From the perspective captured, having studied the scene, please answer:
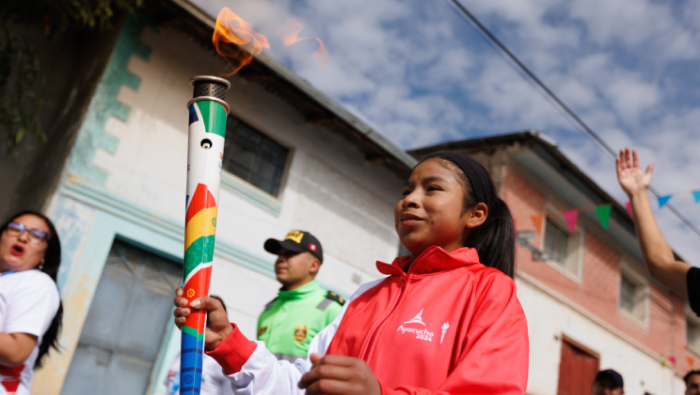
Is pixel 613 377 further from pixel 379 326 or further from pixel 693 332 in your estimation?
pixel 693 332

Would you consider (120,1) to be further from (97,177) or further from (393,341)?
(393,341)

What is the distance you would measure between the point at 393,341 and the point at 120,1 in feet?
19.3

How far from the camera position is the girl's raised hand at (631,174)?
2.67 meters

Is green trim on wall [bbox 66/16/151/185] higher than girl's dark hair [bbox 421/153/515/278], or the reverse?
green trim on wall [bbox 66/16/151/185]

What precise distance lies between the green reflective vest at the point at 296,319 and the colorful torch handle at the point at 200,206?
2481 mm

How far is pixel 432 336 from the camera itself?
4.52ft

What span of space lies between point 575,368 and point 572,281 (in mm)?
1944

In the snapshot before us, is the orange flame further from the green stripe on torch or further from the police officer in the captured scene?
the police officer

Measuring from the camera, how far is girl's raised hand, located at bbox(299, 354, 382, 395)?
97cm

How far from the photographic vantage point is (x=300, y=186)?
825 cm

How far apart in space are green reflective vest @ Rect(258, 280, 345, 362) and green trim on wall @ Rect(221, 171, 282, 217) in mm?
3222

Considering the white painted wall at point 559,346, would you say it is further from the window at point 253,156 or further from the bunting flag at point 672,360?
the window at point 253,156

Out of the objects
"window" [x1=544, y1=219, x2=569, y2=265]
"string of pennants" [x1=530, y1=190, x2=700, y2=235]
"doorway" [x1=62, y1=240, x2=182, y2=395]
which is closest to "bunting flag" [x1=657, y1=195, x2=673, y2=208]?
"string of pennants" [x1=530, y1=190, x2=700, y2=235]

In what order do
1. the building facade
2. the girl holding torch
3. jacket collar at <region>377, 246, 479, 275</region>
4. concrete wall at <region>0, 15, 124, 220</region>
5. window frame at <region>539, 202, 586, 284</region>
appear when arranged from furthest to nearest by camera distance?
1. window frame at <region>539, 202, 586, 284</region>
2. the building facade
3. concrete wall at <region>0, 15, 124, 220</region>
4. jacket collar at <region>377, 246, 479, 275</region>
5. the girl holding torch
